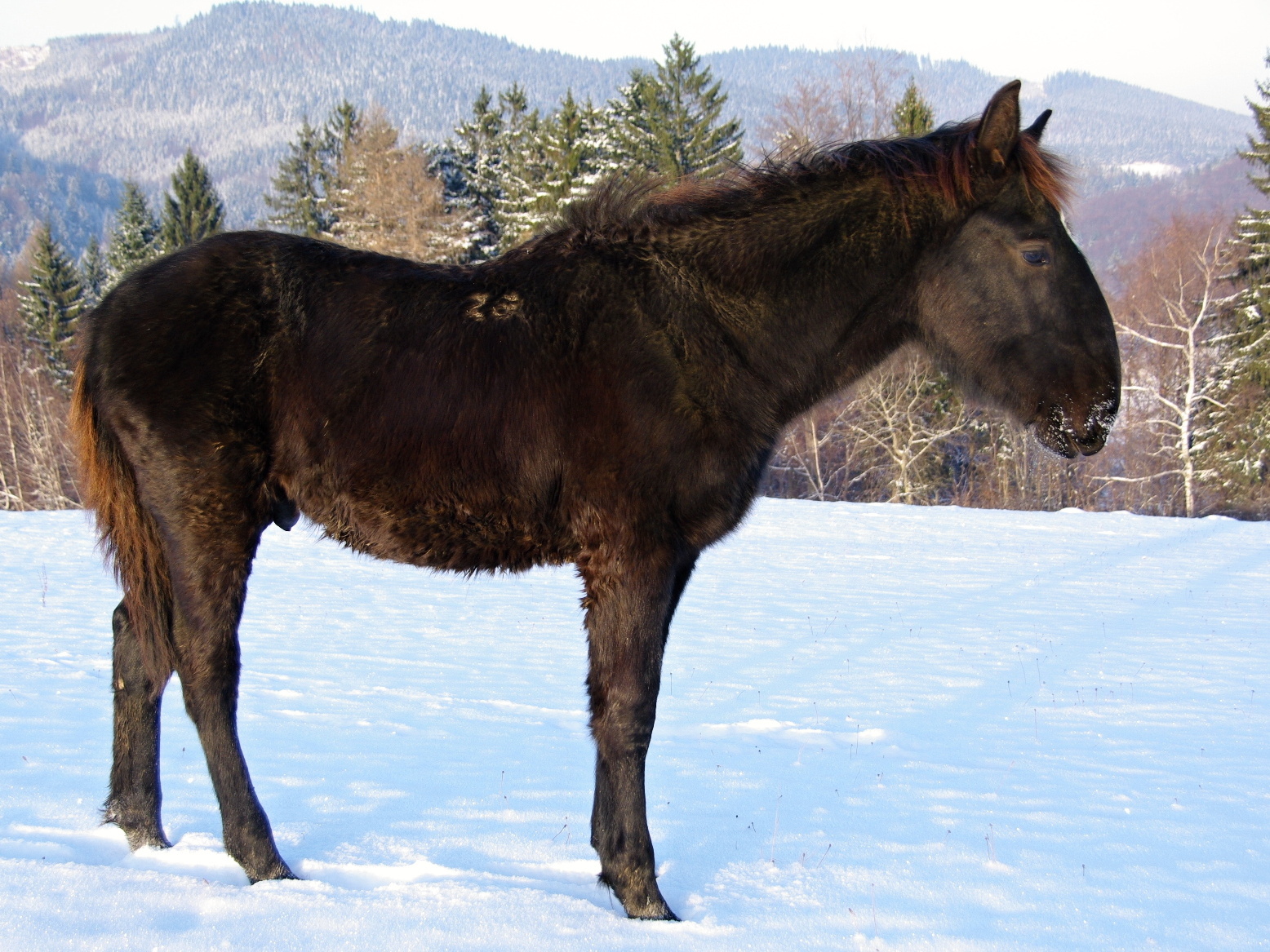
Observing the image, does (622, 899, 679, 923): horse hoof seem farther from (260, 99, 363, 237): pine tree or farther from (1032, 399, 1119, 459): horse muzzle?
(260, 99, 363, 237): pine tree

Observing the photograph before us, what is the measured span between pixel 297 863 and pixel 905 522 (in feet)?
56.4

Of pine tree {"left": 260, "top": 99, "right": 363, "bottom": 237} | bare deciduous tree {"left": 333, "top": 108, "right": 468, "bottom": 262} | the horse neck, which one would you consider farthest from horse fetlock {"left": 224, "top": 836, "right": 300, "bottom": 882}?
pine tree {"left": 260, "top": 99, "right": 363, "bottom": 237}

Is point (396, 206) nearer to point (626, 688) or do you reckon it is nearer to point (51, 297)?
point (51, 297)

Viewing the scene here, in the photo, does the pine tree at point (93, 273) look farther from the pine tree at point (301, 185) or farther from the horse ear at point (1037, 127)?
the horse ear at point (1037, 127)

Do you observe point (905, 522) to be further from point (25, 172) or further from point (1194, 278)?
point (25, 172)

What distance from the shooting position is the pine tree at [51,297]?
3953 cm

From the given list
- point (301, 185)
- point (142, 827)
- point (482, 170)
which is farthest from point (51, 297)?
point (142, 827)

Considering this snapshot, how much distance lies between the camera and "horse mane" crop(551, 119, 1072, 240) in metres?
3.76

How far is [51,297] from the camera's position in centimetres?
4031

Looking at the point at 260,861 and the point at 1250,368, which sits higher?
the point at 1250,368

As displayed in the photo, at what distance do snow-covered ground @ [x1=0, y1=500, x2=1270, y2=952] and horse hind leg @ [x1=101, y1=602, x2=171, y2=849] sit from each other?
0.56 feet

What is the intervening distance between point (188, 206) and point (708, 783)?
49842mm

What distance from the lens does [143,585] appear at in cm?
367

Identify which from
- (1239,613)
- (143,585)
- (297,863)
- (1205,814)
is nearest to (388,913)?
(297,863)
